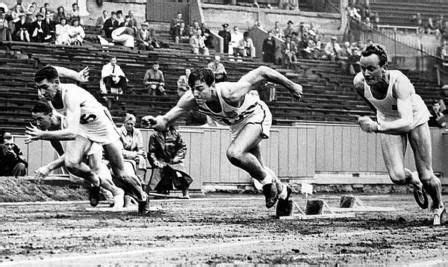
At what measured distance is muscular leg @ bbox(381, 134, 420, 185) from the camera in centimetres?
1326

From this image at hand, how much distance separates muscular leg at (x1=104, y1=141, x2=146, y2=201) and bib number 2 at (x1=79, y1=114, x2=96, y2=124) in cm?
45

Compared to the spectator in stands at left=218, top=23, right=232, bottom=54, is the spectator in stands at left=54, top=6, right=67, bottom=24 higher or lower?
higher

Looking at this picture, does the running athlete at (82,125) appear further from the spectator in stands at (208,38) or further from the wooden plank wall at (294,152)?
the spectator in stands at (208,38)

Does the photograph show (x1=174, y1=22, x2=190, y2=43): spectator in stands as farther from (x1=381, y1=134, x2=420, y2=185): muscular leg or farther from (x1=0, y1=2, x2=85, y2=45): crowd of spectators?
(x1=381, y1=134, x2=420, y2=185): muscular leg

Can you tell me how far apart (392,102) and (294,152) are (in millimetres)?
14900

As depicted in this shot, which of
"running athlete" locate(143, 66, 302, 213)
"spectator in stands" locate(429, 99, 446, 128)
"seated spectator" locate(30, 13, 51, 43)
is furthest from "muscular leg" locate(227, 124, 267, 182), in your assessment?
"spectator in stands" locate(429, 99, 446, 128)

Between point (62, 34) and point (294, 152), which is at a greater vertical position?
point (62, 34)

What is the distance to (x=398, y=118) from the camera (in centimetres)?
1325

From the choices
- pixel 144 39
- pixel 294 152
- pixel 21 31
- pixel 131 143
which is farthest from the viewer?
pixel 144 39

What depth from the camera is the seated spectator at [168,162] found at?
22219 millimetres

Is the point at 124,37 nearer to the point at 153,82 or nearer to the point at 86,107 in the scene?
the point at 153,82

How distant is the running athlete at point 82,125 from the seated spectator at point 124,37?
16643 millimetres

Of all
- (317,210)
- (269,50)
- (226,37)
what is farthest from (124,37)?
(317,210)

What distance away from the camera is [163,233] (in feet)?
35.6
